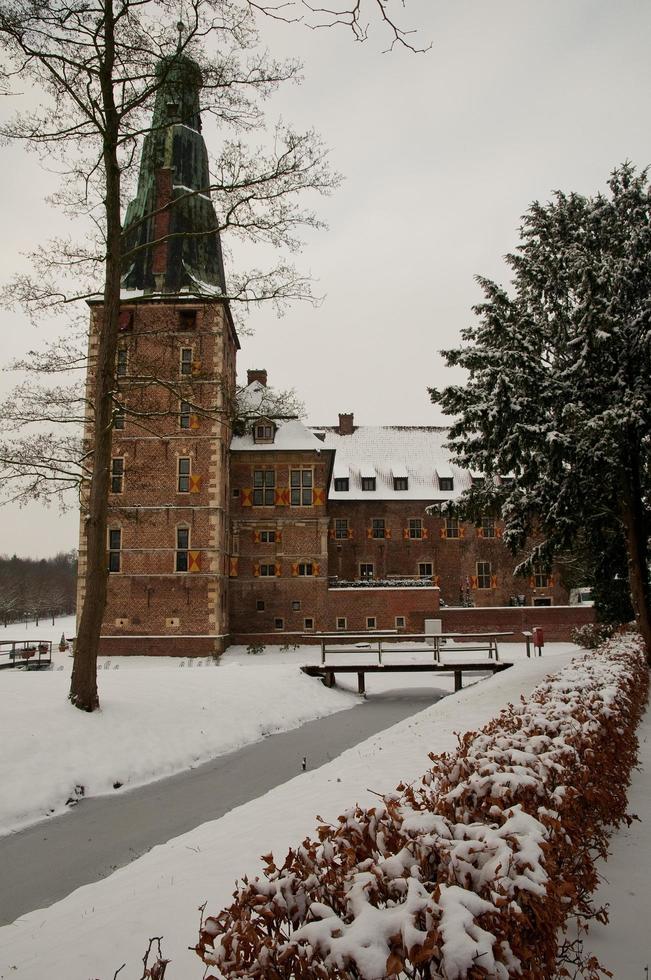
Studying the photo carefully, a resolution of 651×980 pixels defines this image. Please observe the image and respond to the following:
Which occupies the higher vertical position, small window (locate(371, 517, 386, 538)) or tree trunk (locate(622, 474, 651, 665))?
small window (locate(371, 517, 386, 538))

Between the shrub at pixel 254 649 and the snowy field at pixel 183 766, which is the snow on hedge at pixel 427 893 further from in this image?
the shrub at pixel 254 649

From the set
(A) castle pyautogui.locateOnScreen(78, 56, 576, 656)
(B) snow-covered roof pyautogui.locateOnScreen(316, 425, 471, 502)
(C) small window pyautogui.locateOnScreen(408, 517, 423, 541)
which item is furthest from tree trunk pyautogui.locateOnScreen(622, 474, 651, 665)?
(C) small window pyautogui.locateOnScreen(408, 517, 423, 541)

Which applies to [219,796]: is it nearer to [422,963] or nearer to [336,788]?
[336,788]

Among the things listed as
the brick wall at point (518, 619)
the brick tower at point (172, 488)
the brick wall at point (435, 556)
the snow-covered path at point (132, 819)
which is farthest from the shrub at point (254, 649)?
the snow-covered path at point (132, 819)

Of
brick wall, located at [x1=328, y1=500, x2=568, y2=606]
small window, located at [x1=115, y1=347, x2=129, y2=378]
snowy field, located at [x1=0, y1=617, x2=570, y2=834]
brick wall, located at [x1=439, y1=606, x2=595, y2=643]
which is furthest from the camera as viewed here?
brick wall, located at [x1=328, y1=500, x2=568, y2=606]

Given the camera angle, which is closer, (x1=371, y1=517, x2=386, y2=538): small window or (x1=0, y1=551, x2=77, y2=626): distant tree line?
(x1=371, y1=517, x2=386, y2=538): small window

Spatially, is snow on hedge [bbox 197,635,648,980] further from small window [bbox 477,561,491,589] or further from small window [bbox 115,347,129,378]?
small window [bbox 477,561,491,589]

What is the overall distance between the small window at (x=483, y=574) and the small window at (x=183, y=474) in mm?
18742

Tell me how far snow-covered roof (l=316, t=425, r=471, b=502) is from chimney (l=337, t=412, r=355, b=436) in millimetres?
313

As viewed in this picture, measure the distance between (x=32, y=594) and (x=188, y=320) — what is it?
66063 mm

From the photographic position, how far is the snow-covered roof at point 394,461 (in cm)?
4425

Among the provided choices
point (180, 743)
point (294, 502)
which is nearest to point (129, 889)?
point (180, 743)

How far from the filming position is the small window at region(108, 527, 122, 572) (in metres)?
34.1

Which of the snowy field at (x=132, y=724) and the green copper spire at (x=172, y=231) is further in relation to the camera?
the green copper spire at (x=172, y=231)
